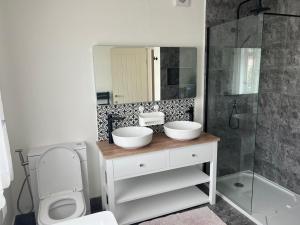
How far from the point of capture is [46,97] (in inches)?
94.2

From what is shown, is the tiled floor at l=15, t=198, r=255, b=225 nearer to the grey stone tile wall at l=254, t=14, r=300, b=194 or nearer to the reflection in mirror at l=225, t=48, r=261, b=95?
the grey stone tile wall at l=254, t=14, r=300, b=194

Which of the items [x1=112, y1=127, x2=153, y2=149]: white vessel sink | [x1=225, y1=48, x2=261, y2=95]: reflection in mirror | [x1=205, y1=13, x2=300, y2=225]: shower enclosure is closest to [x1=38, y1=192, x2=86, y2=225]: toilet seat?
[x1=112, y1=127, x2=153, y2=149]: white vessel sink

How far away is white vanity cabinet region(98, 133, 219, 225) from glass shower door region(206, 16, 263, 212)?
391 mm

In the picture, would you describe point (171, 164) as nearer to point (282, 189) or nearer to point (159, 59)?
point (159, 59)

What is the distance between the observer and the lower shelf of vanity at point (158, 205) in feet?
8.03

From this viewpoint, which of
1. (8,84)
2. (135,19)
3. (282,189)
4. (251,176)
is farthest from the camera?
(282,189)

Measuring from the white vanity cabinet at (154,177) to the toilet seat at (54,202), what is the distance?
27 centimetres

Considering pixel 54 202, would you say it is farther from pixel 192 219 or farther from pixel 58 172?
pixel 192 219

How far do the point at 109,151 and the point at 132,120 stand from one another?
1.82 feet

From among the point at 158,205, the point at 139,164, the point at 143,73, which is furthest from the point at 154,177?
the point at 143,73

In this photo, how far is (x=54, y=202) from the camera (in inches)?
87.4

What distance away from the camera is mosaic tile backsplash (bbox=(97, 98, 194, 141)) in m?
2.61

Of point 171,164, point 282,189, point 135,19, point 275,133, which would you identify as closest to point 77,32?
point 135,19

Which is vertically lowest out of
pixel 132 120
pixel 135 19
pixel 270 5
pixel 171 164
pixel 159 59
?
pixel 171 164
